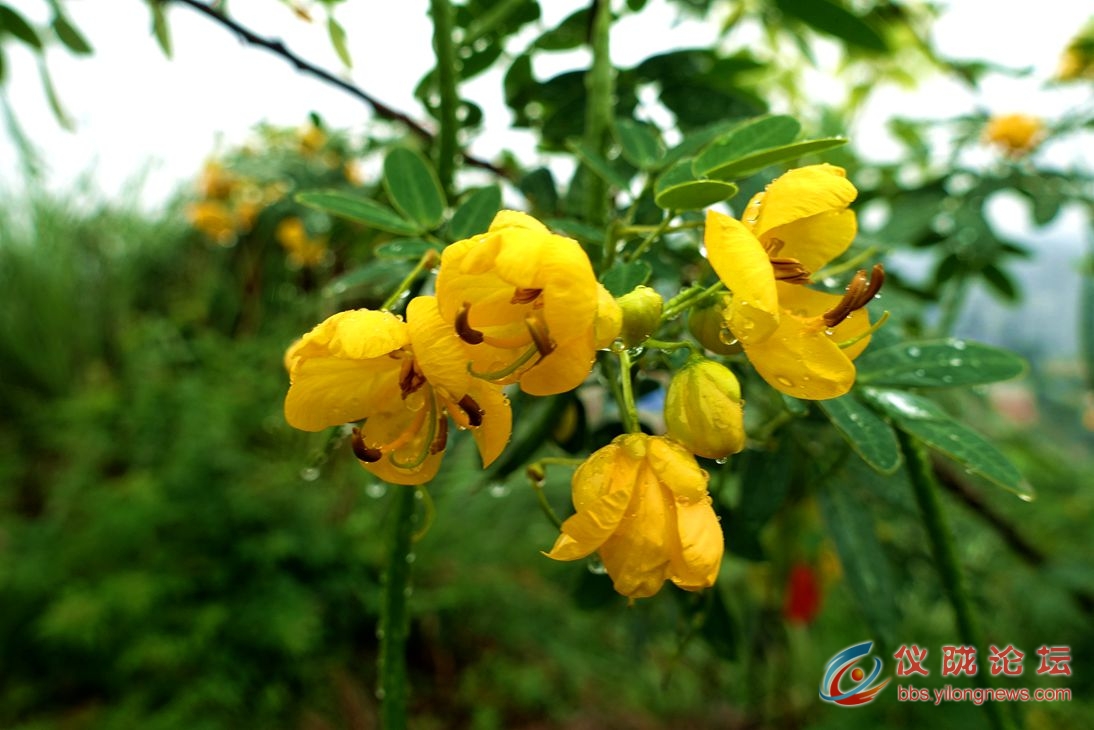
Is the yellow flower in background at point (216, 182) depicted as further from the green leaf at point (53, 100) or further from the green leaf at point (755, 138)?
the green leaf at point (755, 138)

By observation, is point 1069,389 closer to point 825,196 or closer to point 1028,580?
point 1028,580

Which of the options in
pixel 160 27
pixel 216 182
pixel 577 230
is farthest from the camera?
pixel 216 182

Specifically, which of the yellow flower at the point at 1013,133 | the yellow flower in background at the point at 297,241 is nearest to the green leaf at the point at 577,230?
the yellow flower at the point at 1013,133

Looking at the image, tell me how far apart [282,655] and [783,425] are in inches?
73.4

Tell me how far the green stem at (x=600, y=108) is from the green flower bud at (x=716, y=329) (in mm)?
267

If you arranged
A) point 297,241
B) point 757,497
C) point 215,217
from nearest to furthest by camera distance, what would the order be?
point 757,497, point 297,241, point 215,217

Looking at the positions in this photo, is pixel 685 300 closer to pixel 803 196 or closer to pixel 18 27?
pixel 803 196

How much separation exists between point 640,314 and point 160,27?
858 mm

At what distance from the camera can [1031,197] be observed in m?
1.20

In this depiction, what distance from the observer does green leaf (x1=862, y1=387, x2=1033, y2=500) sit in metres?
0.55

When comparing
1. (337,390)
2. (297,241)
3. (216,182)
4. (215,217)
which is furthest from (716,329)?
(215,217)

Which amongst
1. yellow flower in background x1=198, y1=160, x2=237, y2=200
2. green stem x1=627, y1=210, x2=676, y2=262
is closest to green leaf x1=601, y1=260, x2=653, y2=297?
green stem x1=627, y1=210, x2=676, y2=262

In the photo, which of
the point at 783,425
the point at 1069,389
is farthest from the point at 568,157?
the point at 1069,389

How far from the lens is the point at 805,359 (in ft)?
1.43
